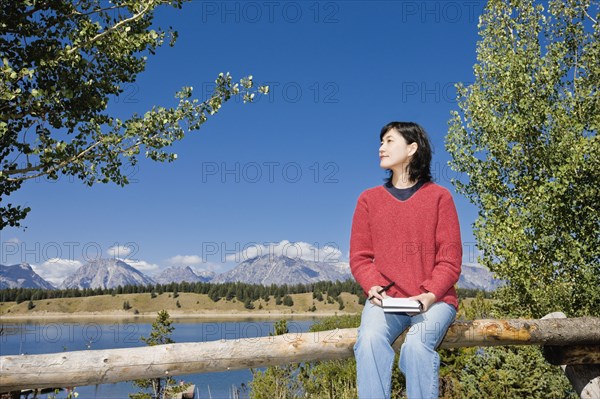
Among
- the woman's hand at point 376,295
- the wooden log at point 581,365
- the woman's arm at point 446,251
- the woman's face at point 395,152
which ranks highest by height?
the woman's face at point 395,152

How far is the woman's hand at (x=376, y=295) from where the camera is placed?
4641 millimetres

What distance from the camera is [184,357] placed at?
5.03 meters

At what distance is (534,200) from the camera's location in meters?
13.8

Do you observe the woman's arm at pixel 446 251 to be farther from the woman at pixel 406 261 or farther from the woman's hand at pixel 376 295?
the woman's hand at pixel 376 295

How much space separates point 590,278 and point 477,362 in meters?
3.52

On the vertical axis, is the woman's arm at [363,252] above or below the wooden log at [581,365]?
above

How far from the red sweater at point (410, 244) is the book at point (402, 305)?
0.76 ft

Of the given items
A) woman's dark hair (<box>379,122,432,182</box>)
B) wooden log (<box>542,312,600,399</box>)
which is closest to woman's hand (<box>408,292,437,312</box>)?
woman's dark hair (<box>379,122,432,182</box>)

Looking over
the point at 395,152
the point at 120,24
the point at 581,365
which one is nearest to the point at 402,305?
the point at 395,152

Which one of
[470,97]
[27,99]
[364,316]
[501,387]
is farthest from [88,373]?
[470,97]

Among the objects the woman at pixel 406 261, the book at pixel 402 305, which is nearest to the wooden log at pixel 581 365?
the woman at pixel 406 261

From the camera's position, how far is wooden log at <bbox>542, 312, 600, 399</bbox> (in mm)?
6301

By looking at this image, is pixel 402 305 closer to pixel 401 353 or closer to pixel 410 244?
pixel 401 353

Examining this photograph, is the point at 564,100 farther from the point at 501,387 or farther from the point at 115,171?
the point at 115,171
